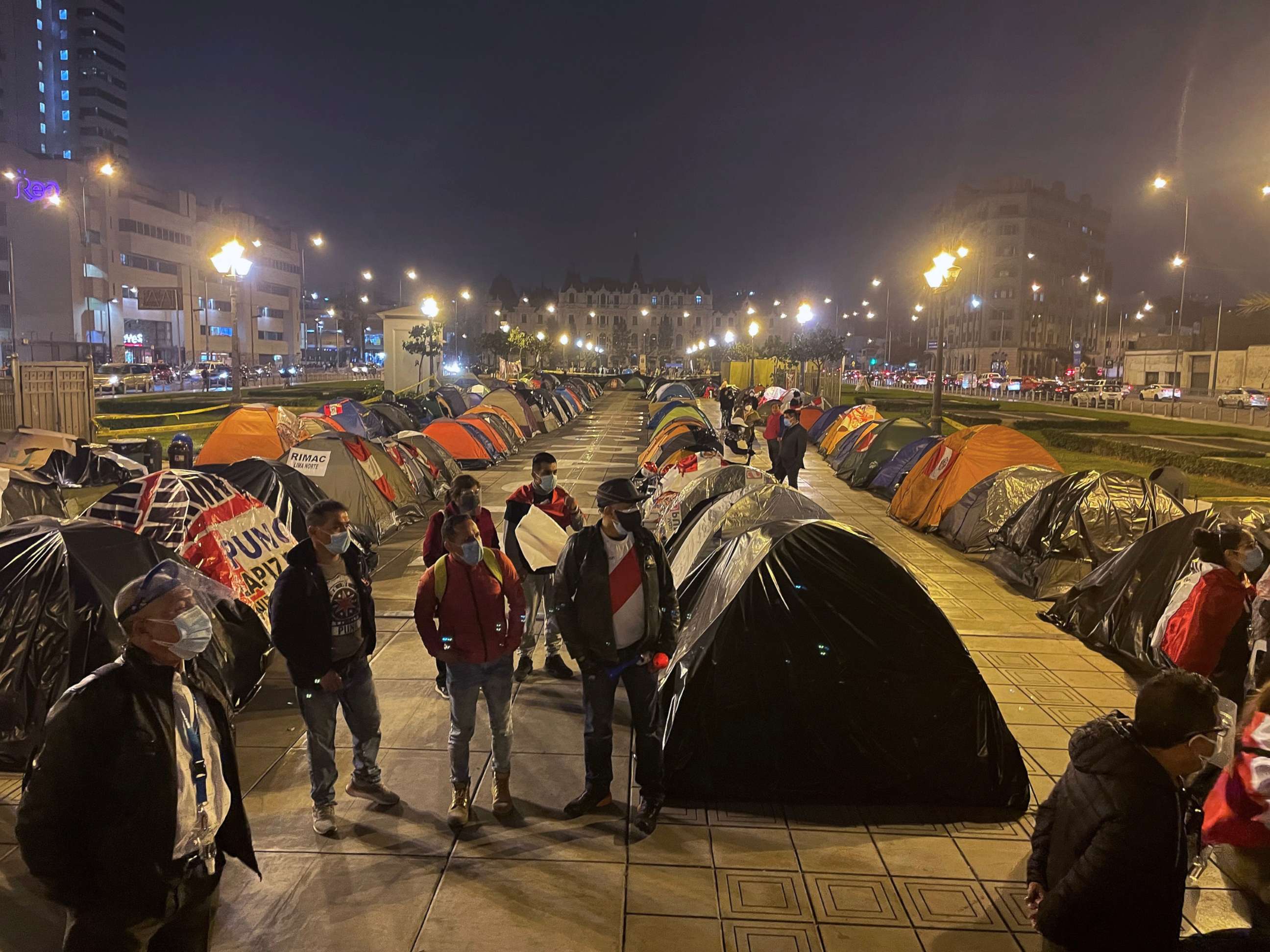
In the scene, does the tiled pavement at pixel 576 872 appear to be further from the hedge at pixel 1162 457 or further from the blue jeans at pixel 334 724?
the hedge at pixel 1162 457

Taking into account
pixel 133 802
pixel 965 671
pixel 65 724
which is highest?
pixel 65 724

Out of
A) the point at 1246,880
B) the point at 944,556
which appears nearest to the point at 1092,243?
the point at 944,556

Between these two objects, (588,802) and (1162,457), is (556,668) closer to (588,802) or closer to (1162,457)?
(588,802)

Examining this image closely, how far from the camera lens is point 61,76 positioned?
4176 inches

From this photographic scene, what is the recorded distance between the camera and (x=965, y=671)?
511cm

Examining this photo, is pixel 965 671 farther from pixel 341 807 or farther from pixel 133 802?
pixel 133 802

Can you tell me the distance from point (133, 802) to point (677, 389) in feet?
116

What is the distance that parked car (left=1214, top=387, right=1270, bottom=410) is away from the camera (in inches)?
1700

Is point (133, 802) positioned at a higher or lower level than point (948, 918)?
higher

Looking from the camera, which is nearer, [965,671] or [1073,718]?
[965,671]

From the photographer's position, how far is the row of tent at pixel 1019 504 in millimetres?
9773

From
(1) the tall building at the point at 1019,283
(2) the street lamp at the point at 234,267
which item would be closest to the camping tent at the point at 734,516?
(2) the street lamp at the point at 234,267

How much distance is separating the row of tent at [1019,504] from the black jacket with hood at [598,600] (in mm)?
Answer: 5561

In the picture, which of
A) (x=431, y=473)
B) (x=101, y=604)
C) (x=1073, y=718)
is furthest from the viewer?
(x=431, y=473)
